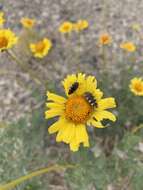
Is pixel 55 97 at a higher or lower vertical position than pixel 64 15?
lower

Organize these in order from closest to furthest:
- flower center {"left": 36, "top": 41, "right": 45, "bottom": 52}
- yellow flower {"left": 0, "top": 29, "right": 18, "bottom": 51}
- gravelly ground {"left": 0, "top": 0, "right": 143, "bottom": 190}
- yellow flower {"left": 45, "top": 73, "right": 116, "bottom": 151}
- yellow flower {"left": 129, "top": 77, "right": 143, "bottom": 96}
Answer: yellow flower {"left": 45, "top": 73, "right": 116, "bottom": 151} < yellow flower {"left": 0, "top": 29, "right": 18, "bottom": 51} < yellow flower {"left": 129, "top": 77, "right": 143, "bottom": 96} < flower center {"left": 36, "top": 41, "right": 45, "bottom": 52} < gravelly ground {"left": 0, "top": 0, "right": 143, "bottom": 190}

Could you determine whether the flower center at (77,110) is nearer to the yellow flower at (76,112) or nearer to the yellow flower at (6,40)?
the yellow flower at (76,112)

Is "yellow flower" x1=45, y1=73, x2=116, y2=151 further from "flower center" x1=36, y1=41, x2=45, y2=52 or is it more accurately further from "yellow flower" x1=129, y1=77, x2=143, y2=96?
"flower center" x1=36, y1=41, x2=45, y2=52

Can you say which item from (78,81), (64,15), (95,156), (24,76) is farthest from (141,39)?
(78,81)

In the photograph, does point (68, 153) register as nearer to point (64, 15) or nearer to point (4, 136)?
point (4, 136)

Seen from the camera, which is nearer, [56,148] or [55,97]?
[55,97]

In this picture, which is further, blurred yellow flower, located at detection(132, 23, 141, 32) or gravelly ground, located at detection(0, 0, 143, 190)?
blurred yellow flower, located at detection(132, 23, 141, 32)

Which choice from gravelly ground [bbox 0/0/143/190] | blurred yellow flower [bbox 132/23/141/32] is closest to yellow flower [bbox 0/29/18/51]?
gravelly ground [bbox 0/0/143/190]
